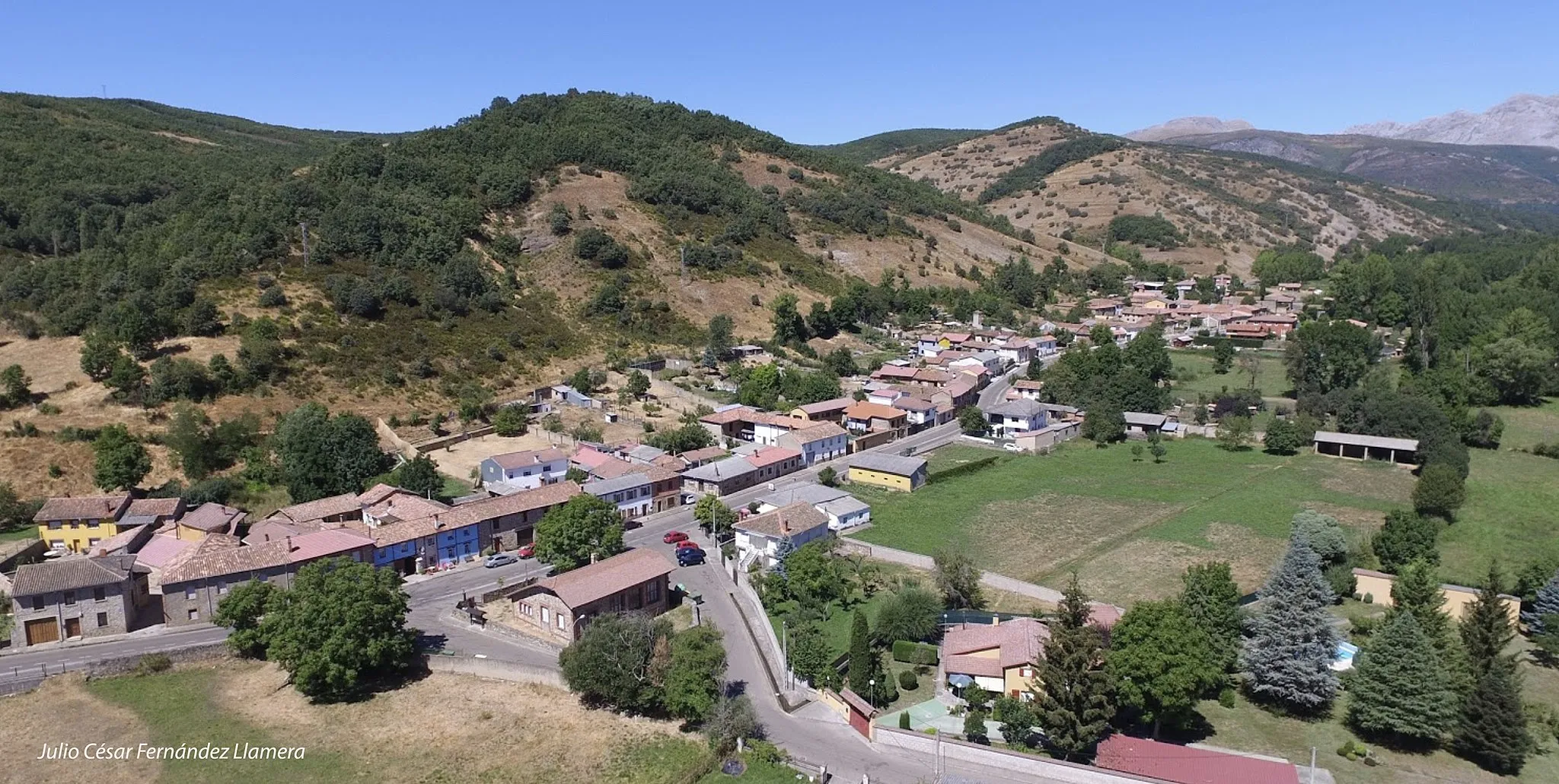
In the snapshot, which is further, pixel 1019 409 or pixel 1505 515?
pixel 1019 409

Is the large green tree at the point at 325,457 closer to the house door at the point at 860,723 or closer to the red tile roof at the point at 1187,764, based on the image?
the house door at the point at 860,723

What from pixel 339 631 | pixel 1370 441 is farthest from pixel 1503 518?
pixel 339 631

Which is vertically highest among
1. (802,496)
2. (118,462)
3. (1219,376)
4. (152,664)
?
(1219,376)

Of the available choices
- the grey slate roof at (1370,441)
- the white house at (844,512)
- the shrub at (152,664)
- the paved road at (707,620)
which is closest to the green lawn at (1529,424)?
the grey slate roof at (1370,441)

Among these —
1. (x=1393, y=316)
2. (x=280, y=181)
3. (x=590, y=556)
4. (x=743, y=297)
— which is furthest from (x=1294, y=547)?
(x=280, y=181)

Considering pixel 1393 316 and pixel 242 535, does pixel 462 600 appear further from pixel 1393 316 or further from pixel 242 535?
pixel 1393 316

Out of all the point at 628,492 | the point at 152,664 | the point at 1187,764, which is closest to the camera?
the point at 1187,764

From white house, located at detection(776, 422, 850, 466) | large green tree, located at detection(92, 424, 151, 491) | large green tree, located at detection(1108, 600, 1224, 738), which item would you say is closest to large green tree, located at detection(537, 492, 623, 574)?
white house, located at detection(776, 422, 850, 466)

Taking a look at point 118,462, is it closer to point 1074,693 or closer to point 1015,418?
point 1074,693
